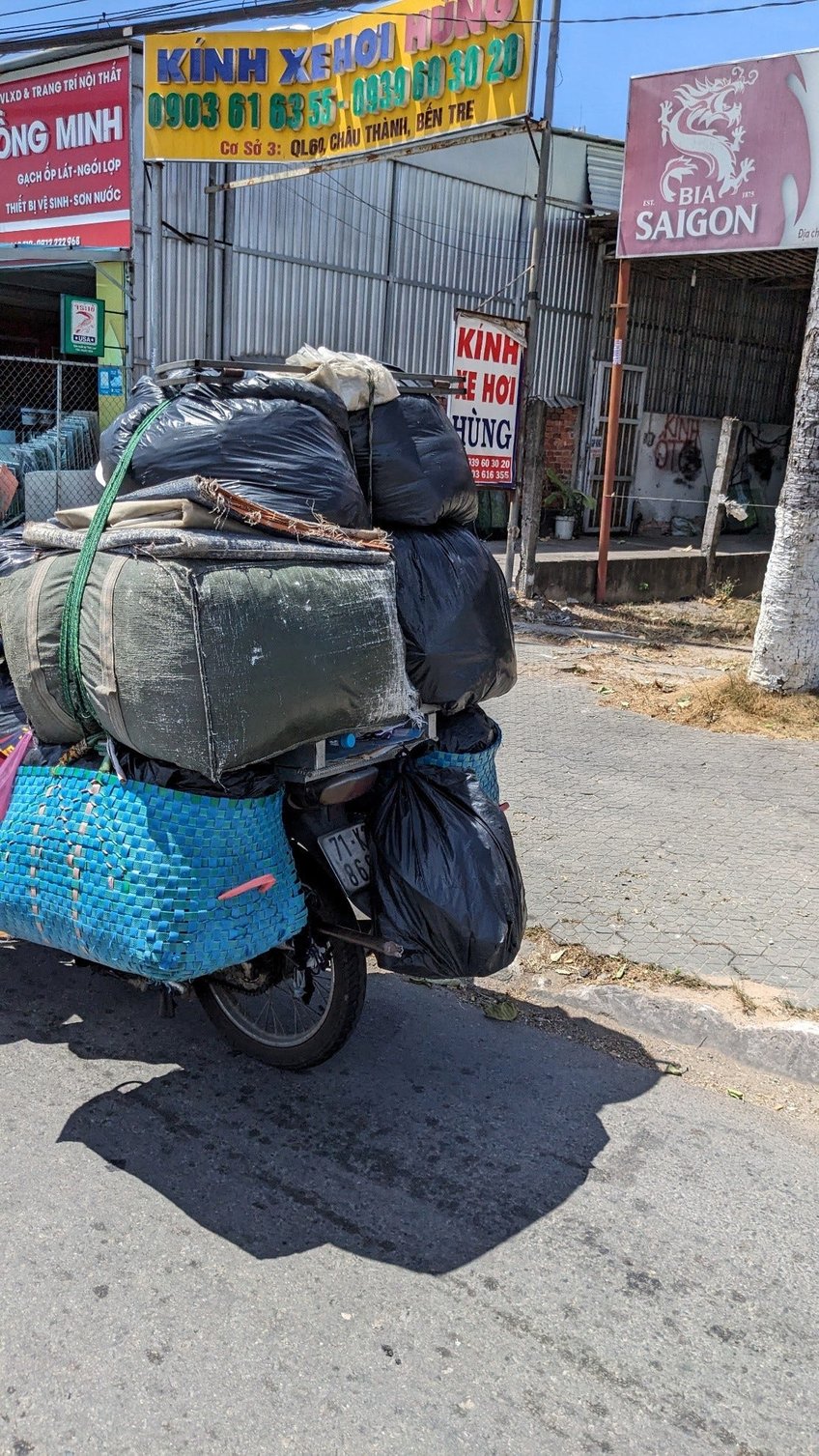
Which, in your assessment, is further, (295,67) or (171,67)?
(171,67)

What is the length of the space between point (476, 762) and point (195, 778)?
3.62ft

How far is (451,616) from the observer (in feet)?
11.4

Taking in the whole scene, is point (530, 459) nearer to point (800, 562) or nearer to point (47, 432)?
point (800, 562)

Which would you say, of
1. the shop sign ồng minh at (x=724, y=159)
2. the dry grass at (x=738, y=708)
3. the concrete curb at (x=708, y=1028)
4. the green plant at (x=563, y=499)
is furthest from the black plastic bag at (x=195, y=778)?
the green plant at (x=563, y=499)

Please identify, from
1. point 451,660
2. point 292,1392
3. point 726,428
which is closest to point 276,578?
point 451,660

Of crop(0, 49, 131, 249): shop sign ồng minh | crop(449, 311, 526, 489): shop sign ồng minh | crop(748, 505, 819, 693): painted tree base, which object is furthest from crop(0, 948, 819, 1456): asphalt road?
crop(0, 49, 131, 249): shop sign ồng minh

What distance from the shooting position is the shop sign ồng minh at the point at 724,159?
10.3 meters

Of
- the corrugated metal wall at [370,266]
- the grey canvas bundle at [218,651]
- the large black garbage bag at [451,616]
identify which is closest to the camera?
the grey canvas bundle at [218,651]

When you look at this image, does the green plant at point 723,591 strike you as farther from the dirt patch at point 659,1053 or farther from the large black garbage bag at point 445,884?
the large black garbage bag at point 445,884

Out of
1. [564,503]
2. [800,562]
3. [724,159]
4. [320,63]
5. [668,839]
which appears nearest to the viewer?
[668,839]

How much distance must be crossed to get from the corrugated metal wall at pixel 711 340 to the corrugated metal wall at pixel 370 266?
1083mm

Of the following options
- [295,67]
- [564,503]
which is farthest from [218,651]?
Answer: [564,503]

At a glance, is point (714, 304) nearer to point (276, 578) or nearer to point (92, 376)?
point (92, 376)

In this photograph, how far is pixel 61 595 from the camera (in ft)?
9.78
